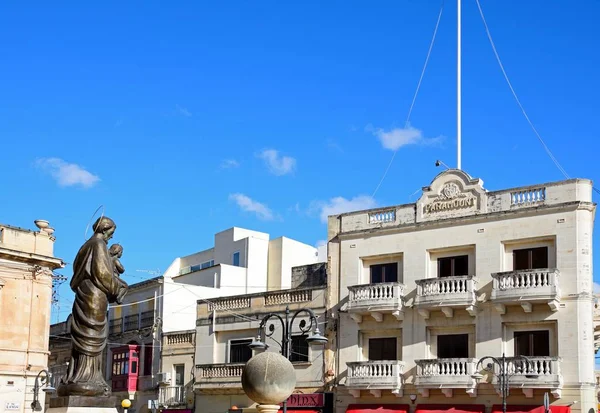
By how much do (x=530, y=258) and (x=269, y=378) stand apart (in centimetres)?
2299

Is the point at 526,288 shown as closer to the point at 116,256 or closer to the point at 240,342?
the point at 240,342

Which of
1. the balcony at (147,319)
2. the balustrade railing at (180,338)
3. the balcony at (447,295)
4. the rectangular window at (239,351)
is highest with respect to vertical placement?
the balcony at (447,295)

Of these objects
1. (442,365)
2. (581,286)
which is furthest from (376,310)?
(581,286)

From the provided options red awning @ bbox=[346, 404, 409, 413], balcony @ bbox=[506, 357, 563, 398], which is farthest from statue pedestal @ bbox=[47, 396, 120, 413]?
red awning @ bbox=[346, 404, 409, 413]

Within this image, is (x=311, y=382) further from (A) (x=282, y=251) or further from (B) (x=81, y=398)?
(B) (x=81, y=398)

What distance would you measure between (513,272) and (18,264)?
70.7ft

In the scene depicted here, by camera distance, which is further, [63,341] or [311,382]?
[63,341]

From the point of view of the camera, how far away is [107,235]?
1320 centimetres

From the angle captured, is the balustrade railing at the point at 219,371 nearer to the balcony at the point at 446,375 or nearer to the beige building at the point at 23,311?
the beige building at the point at 23,311

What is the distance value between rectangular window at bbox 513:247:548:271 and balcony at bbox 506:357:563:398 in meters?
3.48

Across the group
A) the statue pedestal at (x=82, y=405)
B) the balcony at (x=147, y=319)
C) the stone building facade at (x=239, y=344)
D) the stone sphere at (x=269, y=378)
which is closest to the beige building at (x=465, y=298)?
the stone building facade at (x=239, y=344)

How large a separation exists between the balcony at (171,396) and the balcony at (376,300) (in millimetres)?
10606

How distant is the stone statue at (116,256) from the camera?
13.2 m

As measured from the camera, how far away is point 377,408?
35438mm
